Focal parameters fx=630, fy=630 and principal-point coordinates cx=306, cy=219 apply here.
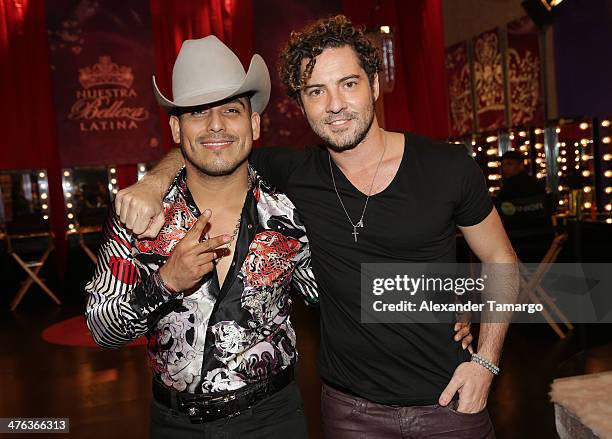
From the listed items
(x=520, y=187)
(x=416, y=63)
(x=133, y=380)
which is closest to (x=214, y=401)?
(x=133, y=380)

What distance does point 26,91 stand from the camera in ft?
28.0

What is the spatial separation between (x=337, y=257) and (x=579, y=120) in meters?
6.11

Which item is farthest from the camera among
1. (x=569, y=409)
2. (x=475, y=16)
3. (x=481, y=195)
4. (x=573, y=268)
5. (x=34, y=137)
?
(x=475, y=16)

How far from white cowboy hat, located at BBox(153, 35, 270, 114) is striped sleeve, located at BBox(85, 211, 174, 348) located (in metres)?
0.43

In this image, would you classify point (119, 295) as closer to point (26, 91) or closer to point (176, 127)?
point (176, 127)

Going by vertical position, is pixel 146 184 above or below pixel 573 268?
above

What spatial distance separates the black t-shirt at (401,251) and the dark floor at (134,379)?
181 centimetres

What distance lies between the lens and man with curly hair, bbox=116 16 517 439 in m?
1.78

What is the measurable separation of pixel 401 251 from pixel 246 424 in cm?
66

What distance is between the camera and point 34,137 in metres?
8.67

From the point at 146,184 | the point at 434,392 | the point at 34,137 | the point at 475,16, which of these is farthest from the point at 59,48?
the point at 434,392

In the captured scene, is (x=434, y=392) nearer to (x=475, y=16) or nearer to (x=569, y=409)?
(x=569, y=409)

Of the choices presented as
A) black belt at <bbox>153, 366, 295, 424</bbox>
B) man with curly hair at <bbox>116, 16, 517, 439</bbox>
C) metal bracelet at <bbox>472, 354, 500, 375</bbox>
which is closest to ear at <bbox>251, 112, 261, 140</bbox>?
man with curly hair at <bbox>116, 16, 517, 439</bbox>

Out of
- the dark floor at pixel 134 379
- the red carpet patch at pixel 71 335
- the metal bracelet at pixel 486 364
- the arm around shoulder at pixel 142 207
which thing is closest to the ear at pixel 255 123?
the arm around shoulder at pixel 142 207
